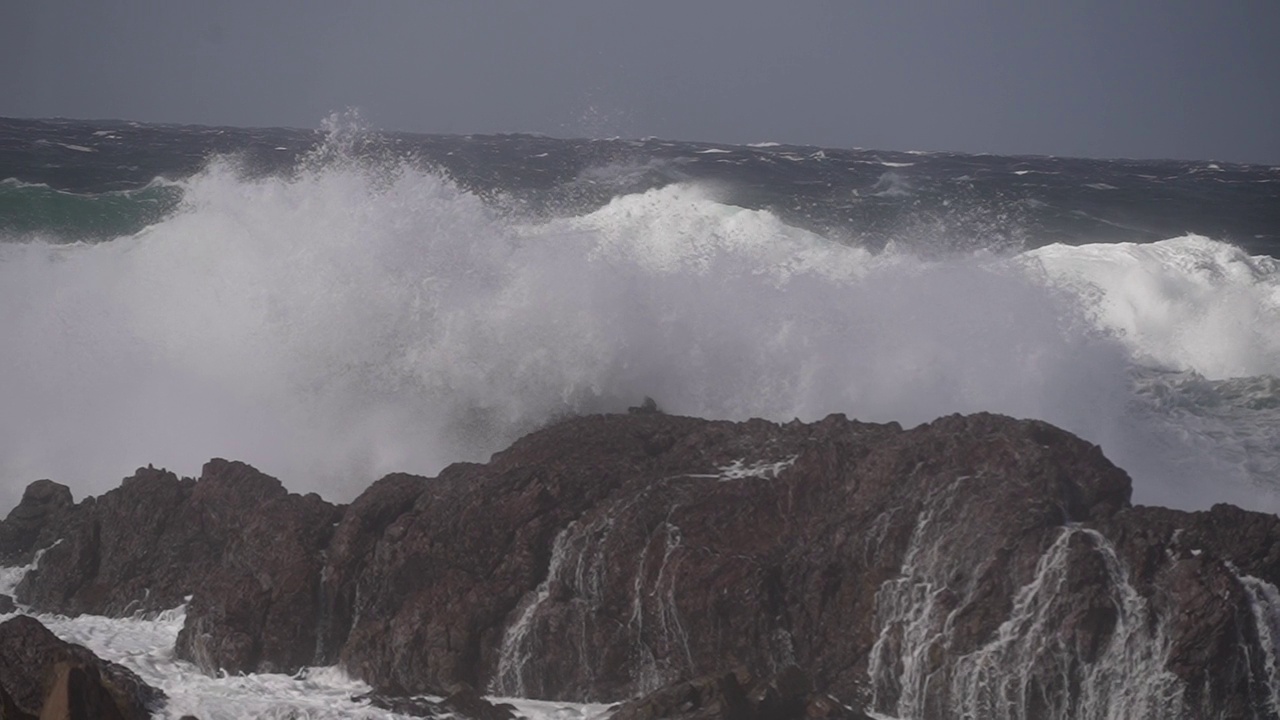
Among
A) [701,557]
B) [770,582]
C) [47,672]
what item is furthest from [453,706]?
[47,672]

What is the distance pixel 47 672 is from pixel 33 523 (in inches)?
167

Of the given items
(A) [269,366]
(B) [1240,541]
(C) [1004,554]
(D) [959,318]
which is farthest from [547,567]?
(D) [959,318]

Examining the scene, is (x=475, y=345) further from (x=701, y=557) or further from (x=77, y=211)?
(x=77, y=211)

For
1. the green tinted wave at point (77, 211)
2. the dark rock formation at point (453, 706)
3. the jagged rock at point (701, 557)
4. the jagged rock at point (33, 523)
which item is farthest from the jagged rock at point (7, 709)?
the green tinted wave at point (77, 211)

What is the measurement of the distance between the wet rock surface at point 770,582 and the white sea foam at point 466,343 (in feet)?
9.14

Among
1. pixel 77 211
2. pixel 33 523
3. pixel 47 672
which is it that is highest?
pixel 77 211

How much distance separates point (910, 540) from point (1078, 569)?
115cm

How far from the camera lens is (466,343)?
1351cm

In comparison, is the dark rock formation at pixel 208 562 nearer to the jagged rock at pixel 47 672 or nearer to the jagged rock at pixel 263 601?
the jagged rock at pixel 263 601

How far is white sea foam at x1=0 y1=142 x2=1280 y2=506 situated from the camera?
43.6 ft

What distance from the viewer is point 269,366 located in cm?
1404

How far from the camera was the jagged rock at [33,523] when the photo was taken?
38.3 feet

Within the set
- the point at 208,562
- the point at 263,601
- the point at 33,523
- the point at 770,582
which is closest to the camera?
the point at 770,582

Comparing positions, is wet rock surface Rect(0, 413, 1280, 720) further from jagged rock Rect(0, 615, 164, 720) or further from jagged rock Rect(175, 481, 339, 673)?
jagged rock Rect(0, 615, 164, 720)
